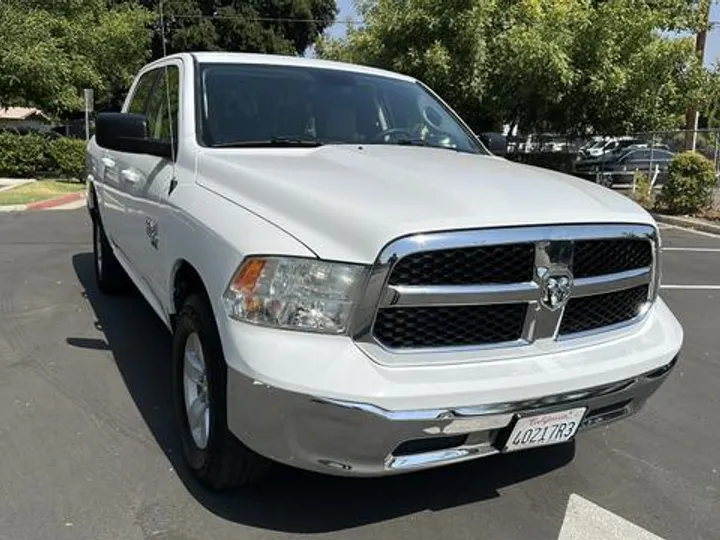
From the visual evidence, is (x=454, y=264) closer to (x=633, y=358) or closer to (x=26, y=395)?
(x=633, y=358)

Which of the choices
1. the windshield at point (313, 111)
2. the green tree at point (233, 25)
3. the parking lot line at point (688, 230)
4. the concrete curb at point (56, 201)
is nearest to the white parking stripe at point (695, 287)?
the windshield at point (313, 111)

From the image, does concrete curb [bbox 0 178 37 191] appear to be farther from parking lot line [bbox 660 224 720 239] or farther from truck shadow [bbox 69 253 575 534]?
truck shadow [bbox 69 253 575 534]

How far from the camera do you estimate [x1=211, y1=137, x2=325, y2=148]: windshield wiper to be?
→ 3914mm

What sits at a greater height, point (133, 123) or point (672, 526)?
point (133, 123)

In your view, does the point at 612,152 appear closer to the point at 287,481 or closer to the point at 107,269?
the point at 107,269

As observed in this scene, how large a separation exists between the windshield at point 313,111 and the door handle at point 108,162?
4.85 feet

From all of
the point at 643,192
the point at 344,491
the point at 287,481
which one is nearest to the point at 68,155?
the point at 643,192

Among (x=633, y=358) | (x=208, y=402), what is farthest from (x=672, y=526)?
(x=208, y=402)

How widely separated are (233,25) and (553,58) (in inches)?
1110

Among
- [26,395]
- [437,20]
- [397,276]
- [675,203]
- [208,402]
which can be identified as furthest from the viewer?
[437,20]

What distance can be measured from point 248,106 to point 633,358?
231 cm

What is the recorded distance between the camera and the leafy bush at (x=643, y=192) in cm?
1680

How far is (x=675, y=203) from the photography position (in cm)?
1528

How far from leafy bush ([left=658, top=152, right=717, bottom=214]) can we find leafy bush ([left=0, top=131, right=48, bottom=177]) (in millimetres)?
14711
